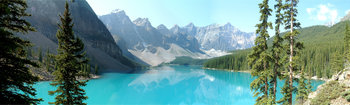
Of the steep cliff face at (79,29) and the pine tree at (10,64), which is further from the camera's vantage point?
the steep cliff face at (79,29)

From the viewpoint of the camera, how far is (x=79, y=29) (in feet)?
499

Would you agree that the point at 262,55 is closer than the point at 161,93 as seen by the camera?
Yes

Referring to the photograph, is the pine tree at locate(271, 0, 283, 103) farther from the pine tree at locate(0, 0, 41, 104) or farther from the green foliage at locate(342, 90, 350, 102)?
the pine tree at locate(0, 0, 41, 104)

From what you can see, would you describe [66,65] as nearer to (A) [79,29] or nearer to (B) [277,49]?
(B) [277,49]

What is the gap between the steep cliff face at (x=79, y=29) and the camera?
385ft

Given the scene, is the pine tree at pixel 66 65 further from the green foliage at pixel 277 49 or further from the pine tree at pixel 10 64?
the green foliage at pixel 277 49

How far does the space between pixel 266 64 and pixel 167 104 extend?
30194 mm

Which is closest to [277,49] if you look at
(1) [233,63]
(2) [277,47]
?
(2) [277,47]

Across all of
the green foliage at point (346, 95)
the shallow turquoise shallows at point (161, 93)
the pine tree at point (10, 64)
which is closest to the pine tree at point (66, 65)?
the pine tree at point (10, 64)

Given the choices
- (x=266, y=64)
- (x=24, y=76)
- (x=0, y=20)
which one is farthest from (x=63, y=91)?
(x=266, y=64)

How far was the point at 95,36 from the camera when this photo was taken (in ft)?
537

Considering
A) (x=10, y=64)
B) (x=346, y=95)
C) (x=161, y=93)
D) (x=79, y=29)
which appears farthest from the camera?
(x=79, y=29)

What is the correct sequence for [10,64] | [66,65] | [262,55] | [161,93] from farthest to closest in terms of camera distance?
[161,93], [262,55], [66,65], [10,64]

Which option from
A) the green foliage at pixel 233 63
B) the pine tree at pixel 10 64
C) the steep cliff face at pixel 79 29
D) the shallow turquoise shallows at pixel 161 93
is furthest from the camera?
the green foliage at pixel 233 63
